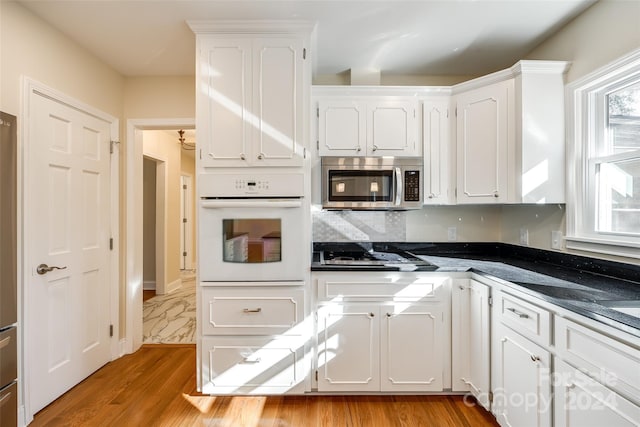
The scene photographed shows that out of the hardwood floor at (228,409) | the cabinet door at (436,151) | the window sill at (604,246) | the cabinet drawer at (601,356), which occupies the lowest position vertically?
the hardwood floor at (228,409)

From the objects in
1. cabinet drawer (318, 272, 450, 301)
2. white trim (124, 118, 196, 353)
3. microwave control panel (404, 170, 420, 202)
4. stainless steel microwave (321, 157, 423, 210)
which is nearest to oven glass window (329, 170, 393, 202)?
stainless steel microwave (321, 157, 423, 210)

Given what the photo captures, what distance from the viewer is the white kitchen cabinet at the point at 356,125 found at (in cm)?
245

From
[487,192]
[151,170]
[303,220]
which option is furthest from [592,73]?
[151,170]

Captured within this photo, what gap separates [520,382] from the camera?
1.59 m

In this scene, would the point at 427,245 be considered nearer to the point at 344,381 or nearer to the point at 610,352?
the point at 344,381

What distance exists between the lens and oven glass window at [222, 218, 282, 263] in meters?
2.10

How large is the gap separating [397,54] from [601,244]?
6.21 feet

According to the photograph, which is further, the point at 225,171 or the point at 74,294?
the point at 74,294

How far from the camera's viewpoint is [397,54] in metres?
2.50

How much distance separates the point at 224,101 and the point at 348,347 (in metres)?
1.83

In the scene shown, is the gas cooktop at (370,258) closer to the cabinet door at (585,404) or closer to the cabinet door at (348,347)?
the cabinet door at (348,347)

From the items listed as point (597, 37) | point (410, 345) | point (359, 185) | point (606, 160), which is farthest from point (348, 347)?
point (597, 37)

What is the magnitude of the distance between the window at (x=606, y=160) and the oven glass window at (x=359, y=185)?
3.95ft

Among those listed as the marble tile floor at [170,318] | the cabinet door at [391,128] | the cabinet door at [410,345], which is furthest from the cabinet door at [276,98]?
the marble tile floor at [170,318]
